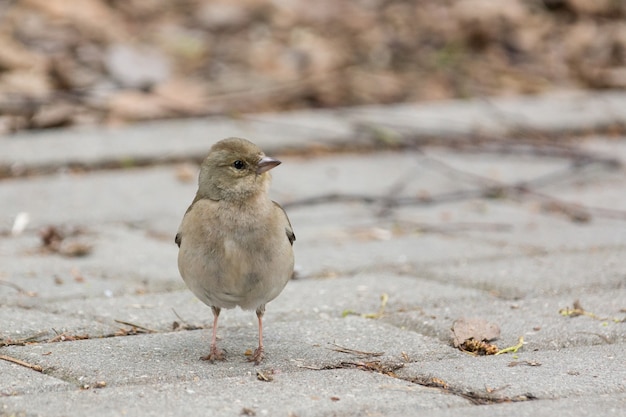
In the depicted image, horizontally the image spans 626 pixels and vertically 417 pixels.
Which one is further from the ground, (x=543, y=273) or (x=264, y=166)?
(x=264, y=166)

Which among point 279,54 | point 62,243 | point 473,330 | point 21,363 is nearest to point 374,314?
point 473,330

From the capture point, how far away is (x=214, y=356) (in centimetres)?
335

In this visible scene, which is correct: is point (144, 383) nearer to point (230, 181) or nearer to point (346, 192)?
point (230, 181)

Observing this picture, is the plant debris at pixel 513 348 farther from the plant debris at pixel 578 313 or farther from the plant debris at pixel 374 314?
the plant debris at pixel 374 314

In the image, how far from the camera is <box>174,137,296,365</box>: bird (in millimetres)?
3436

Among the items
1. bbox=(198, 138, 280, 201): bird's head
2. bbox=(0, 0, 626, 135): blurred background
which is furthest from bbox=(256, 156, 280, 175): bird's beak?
bbox=(0, 0, 626, 135): blurred background

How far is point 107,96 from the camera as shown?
6562 millimetres

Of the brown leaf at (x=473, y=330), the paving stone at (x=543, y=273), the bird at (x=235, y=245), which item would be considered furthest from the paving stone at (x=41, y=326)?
the paving stone at (x=543, y=273)

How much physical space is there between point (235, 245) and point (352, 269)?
3.65 feet

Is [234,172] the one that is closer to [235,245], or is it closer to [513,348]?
[235,245]

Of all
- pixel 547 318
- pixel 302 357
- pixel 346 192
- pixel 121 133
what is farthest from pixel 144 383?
pixel 121 133

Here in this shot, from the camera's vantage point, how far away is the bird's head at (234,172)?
3650 millimetres

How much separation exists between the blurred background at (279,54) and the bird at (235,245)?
2.81m

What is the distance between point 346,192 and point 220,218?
7.01ft
